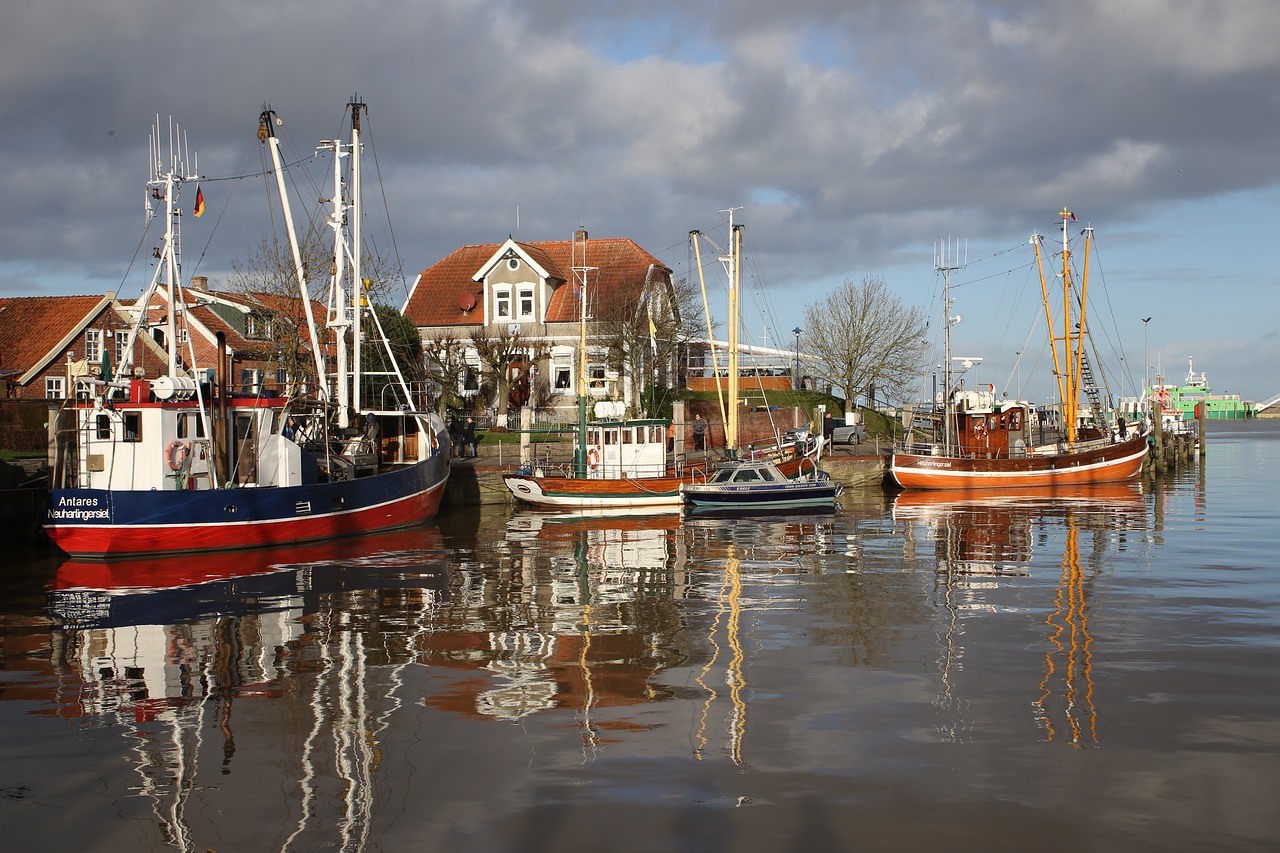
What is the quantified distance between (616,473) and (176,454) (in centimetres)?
1714

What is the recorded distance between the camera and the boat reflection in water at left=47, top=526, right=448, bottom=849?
10.7 m

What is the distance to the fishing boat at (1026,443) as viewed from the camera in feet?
169

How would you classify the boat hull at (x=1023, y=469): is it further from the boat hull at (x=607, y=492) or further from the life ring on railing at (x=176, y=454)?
the life ring on railing at (x=176, y=454)

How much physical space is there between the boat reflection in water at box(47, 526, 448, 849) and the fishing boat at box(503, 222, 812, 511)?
12.6 m

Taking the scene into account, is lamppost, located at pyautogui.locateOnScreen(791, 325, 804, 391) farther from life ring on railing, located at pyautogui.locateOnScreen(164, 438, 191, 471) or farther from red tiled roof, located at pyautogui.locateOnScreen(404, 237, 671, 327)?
life ring on railing, located at pyautogui.locateOnScreen(164, 438, 191, 471)

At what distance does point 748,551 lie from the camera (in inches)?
1148

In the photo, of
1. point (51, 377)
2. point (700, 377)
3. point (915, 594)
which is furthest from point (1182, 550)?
point (51, 377)

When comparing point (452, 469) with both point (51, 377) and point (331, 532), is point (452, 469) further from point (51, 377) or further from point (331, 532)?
point (51, 377)

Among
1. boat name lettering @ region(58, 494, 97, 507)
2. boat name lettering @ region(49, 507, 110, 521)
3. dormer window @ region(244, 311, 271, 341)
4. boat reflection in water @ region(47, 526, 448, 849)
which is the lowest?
boat reflection in water @ region(47, 526, 448, 849)

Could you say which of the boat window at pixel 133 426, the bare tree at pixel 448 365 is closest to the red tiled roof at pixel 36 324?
the bare tree at pixel 448 365

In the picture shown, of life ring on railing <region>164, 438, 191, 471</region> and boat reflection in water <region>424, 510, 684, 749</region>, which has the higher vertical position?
life ring on railing <region>164, 438, 191, 471</region>

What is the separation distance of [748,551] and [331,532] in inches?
460

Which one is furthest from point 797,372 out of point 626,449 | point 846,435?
point 626,449

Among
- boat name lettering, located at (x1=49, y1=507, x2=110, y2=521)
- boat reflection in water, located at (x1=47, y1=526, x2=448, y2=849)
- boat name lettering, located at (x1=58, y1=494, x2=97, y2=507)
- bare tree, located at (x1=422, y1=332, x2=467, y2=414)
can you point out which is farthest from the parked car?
boat name lettering, located at (x1=58, y1=494, x2=97, y2=507)
